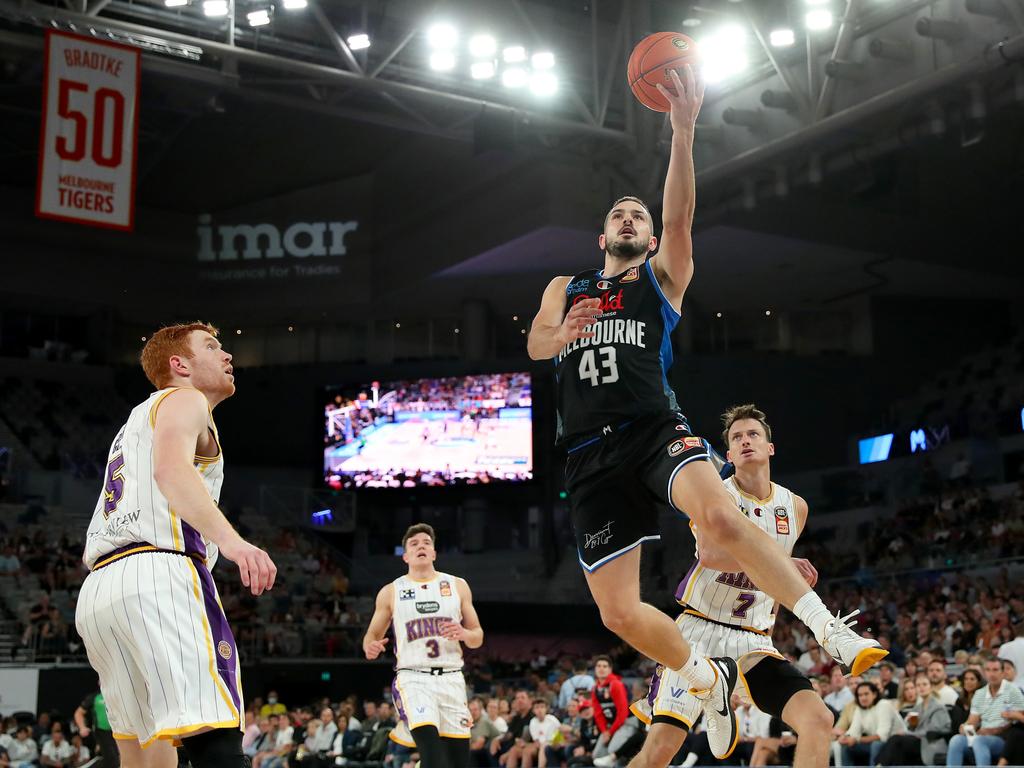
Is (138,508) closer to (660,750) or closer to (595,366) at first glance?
(595,366)

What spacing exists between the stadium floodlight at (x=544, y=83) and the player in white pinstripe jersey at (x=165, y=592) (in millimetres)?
18361

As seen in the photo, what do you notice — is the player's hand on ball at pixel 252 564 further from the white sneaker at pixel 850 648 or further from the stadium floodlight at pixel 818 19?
the stadium floodlight at pixel 818 19

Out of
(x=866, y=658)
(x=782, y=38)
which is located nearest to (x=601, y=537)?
(x=866, y=658)

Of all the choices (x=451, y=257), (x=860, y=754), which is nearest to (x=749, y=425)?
(x=860, y=754)

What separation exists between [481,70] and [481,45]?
18.2 inches

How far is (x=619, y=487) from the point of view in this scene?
234 inches

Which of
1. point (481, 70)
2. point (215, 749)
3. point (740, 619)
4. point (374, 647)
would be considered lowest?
point (215, 749)

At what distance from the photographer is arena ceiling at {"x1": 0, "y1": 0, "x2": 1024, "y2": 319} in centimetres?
1852

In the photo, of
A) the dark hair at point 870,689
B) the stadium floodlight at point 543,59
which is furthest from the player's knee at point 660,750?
the stadium floodlight at point 543,59

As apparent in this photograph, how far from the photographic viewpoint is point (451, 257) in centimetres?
2881

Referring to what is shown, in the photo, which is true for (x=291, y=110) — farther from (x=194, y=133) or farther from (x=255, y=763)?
(x=255, y=763)

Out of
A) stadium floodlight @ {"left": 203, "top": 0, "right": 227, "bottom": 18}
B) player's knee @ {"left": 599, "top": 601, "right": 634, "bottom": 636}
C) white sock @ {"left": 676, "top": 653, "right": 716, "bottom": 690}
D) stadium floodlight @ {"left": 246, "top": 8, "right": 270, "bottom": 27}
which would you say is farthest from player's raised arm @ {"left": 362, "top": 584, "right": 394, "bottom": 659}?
stadium floodlight @ {"left": 246, "top": 8, "right": 270, "bottom": 27}

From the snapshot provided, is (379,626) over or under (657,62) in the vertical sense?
under

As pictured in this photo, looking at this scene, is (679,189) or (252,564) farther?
(679,189)
